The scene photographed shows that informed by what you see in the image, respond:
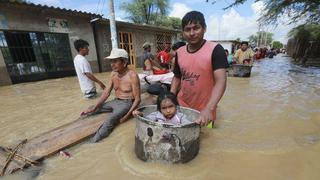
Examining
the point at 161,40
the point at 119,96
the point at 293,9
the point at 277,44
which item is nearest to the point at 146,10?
the point at 161,40

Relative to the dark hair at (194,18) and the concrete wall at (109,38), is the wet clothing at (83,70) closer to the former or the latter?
the dark hair at (194,18)

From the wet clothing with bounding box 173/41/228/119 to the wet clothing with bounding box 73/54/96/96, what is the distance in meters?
3.16

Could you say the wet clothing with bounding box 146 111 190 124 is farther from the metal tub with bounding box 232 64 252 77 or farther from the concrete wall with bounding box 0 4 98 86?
the concrete wall with bounding box 0 4 98 86

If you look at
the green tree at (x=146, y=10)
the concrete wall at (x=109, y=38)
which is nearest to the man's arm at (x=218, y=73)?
the concrete wall at (x=109, y=38)

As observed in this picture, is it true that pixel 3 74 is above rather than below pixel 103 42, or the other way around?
below

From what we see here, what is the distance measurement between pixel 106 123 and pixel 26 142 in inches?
44.3

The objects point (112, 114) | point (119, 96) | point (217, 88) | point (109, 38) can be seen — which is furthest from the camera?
point (109, 38)

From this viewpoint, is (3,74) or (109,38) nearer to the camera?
(3,74)

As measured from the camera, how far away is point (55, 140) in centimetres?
320

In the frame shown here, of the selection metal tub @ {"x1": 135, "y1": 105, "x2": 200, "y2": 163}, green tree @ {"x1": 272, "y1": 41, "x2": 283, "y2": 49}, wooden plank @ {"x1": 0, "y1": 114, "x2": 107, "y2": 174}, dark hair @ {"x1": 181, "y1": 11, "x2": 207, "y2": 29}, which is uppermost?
dark hair @ {"x1": 181, "y1": 11, "x2": 207, "y2": 29}

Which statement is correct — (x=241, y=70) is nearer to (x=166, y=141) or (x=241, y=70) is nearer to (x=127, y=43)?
(x=127, y=43)

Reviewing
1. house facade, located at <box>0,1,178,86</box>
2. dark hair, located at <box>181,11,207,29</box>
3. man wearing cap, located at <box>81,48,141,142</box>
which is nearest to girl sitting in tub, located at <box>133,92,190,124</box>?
dark hair, located at <box>181,11,207,29</box>

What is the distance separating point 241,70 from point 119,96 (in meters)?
7.45

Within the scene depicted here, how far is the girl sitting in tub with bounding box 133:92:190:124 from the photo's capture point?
2734mm
